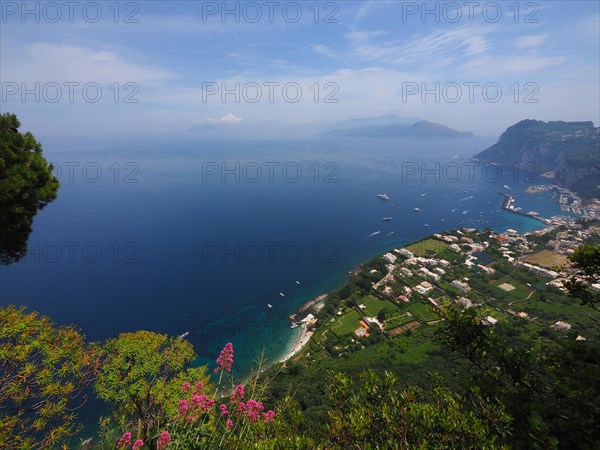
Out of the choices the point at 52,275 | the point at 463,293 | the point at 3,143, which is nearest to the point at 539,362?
the point at 3,143

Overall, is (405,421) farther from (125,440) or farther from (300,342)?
(300,342)

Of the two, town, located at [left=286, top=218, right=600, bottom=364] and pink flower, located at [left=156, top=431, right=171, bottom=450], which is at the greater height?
pink flower, located at [left=156, top=431, right=171, bottom=450]

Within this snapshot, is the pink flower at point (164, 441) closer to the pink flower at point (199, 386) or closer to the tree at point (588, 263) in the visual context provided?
the pink flower at point (199, 386)

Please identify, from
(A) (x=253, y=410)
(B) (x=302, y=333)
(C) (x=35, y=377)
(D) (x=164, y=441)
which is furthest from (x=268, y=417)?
(B) (x=302, y=333)

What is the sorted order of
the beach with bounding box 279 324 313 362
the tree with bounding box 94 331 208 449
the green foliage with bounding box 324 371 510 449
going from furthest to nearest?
the beach with bounding box 279 324 313 362 → the tree with bounding box 94 331 208 449 → the green foliage with bounding box 324 371 510 449

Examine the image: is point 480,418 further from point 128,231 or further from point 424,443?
point 128,231

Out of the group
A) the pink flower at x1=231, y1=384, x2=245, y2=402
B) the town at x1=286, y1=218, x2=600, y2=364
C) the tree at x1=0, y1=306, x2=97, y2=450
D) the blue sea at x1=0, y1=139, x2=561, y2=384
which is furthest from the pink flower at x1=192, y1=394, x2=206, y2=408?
the blue sea at x1=0, y1=139, x2=561, y2=384

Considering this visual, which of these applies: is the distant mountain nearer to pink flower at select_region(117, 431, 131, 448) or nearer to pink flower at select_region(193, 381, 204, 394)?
pink flower at select_region(193, 381, 204, 394)
